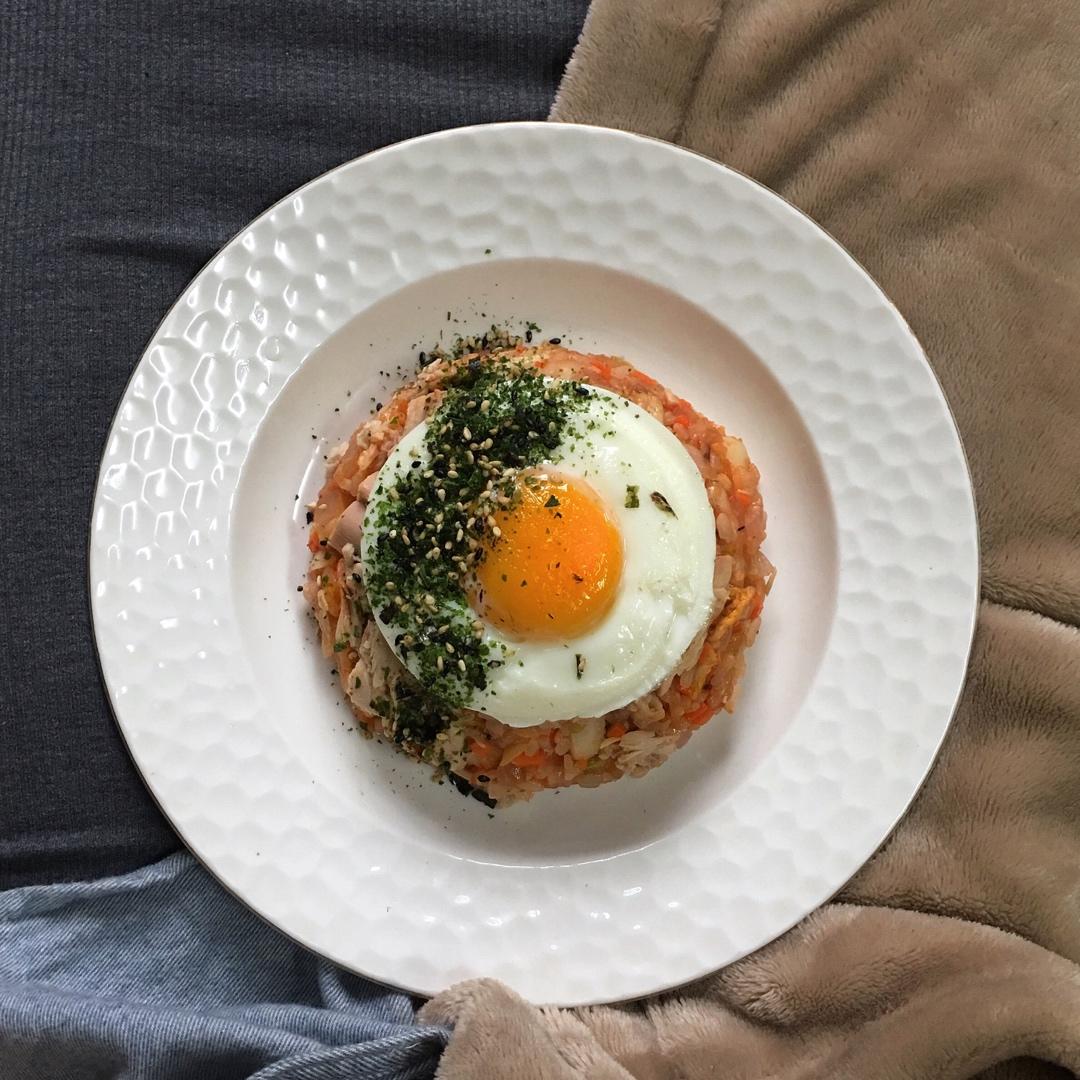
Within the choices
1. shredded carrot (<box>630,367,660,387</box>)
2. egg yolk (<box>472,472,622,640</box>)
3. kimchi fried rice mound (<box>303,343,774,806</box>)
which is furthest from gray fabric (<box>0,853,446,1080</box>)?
shredded carrot (<box>630,367,660,387</box>)

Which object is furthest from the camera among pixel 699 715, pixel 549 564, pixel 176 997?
pixel 176 997

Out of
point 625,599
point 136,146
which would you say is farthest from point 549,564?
point 136,146

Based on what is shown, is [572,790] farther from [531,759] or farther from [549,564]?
[549,564]

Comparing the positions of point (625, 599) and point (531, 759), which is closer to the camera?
point (625, 599)

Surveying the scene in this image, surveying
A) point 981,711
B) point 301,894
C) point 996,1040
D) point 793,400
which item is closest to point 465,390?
point 793,400

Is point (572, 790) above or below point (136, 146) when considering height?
below

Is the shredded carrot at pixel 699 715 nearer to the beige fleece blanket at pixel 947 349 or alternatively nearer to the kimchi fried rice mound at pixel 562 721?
the kimchi fried rice mound at pixel 562 721

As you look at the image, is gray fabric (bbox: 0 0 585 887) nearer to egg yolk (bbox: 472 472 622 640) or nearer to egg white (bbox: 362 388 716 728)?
egg white (bbox: 362 388 716 728)

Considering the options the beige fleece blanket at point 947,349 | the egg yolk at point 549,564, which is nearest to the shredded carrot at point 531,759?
the egg yolk at point 549,564
